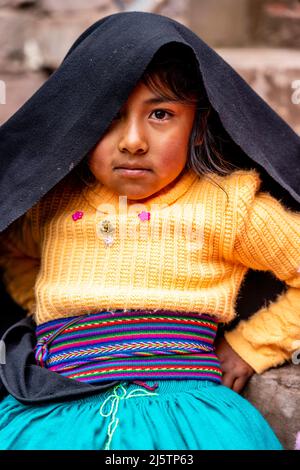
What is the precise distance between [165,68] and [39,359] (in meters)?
0.77

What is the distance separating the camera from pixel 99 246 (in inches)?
66.1

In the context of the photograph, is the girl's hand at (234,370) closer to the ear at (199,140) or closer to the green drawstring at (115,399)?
the green drawstring at (115,399)

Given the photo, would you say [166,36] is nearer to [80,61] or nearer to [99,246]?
[80,61]

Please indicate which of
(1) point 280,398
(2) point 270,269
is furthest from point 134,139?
(1) point 280,398

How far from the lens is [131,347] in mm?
1592

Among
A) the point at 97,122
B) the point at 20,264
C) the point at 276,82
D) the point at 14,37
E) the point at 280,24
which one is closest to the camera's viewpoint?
the point at 97,122

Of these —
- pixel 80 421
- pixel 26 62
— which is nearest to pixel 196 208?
pixel 80 421

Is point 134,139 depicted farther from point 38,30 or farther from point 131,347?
point 38,30

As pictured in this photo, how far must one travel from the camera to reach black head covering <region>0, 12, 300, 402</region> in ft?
5.08

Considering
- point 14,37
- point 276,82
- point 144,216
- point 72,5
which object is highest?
point 72,5

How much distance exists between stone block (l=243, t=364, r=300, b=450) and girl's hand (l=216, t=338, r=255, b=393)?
26 mm

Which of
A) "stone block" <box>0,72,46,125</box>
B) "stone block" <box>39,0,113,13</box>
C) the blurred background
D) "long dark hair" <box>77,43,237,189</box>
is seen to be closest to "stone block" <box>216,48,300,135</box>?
the blurred background

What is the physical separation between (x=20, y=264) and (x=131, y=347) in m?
0.53

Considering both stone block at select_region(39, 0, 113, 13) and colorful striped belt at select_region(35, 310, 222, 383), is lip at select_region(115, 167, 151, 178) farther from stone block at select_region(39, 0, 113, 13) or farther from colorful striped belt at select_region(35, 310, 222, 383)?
stone block at select_region(39, 0, 113, 13)
